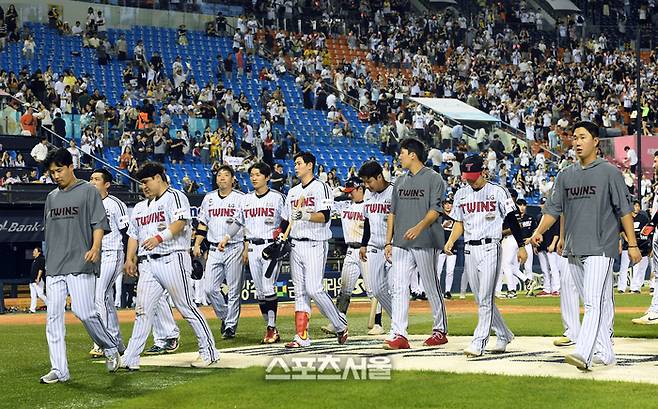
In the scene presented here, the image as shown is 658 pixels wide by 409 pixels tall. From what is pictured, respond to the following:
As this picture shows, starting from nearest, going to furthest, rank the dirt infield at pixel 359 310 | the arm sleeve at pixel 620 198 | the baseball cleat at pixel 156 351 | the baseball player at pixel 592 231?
1. the baseball player at pixel 592 231
2. the arm sleeve at pixel 620 198
3. the baseball cleat at pixel 156 351
4. the dirt infield at pixel 359 310

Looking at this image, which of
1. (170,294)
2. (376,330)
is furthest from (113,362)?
(376,330)

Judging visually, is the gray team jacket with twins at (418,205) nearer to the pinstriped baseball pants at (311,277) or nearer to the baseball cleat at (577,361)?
the pinstriped baseball pants at (311,277)

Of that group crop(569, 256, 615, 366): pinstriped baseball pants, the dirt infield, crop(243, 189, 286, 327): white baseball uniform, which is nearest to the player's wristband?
crop(243, 189, 286, 327): white baseball uniform

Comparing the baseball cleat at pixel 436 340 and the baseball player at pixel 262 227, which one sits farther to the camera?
the baseball player at pixel 262 227

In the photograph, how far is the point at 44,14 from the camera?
41188 mm

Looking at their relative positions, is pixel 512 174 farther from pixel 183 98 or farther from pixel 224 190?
pixel 224 190

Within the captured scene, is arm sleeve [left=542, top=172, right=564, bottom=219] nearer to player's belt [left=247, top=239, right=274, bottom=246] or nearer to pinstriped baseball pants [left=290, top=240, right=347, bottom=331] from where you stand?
pinstriped baseball pants [left=290, top=240, right=347, bottom=331]

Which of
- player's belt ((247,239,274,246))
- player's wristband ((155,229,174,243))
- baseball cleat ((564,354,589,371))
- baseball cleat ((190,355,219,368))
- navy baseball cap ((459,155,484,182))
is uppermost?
navy baseball cap ((459,155,484,182))

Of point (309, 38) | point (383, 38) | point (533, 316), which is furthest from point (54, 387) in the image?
point (383, 38)

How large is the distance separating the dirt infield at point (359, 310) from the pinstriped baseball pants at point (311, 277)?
777 cm

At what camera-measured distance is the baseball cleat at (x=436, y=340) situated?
44.3ft

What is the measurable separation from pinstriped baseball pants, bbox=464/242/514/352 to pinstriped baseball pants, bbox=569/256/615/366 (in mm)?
1461

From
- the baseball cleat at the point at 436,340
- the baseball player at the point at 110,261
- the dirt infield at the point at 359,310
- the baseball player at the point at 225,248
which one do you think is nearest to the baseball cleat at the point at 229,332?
the baseball player at the point at 225,248

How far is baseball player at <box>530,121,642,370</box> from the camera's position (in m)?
10.5
